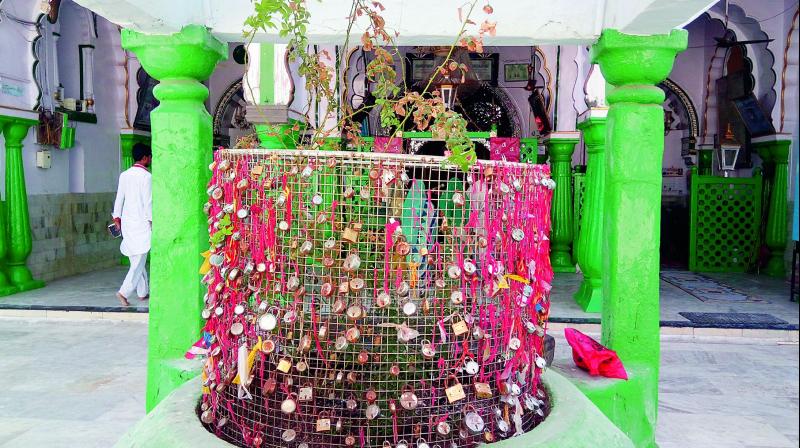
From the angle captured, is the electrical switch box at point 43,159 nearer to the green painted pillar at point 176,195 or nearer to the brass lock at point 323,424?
the green painted pillar at point 176,195

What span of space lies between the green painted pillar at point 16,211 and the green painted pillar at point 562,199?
6.65m

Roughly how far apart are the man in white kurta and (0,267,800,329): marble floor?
0.42 metres

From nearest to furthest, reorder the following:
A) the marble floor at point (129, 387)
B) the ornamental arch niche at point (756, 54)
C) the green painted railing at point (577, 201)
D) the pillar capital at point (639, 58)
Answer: the pillar capital at point (639, 58) < the marble floor at point (129, 387) < the ornamental arch niche at point (756, 54) < the green painted railing at point (577, 201)

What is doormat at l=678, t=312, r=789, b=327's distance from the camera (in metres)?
6.39

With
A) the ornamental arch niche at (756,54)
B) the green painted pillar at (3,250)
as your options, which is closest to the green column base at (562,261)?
the ornamental arch niche at (756,54)

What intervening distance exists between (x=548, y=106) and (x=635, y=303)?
20.3 ft

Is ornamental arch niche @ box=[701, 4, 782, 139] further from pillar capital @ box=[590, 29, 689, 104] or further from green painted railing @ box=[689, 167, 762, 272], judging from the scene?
pillar capital @ box=[590, 29, 689, 104]

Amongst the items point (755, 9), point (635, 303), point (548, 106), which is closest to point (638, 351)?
point (635, 303)

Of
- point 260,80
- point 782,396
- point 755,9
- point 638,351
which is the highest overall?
point 755,9

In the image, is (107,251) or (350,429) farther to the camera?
(107,251)

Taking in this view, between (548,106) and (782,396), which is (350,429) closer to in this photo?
(782,396)

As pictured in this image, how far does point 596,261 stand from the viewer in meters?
6.98

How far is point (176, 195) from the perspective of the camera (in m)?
3.42

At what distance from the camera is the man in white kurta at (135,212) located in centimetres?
668
